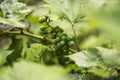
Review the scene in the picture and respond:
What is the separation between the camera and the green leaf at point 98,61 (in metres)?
0.45

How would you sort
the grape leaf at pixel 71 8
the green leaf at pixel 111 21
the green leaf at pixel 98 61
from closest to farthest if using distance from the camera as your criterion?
the green leaf at pixel 111 21 < the green leaf at pixel 98 61 < the grape leaf at pixel 71 8

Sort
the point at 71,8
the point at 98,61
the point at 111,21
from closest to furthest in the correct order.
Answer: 1. the point at 111,21
2. the point at 98,61
3. the point at 71,8

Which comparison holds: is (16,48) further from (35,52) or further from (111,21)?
(111,21)

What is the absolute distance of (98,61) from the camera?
0.47 metres

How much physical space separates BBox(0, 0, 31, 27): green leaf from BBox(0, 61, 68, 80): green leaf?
34 cm

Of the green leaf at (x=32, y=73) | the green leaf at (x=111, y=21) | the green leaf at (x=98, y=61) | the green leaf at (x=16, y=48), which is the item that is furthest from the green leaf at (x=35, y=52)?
the green leaf at (x=111, y=21)

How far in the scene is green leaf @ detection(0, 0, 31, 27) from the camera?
65cm

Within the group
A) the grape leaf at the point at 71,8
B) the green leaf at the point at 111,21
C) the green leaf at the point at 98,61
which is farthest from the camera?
the grape leaf at the point at 71,8

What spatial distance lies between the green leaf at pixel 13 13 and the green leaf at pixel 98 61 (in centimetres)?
21

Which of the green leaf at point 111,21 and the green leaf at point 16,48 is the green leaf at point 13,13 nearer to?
the green leaf at point 16,48

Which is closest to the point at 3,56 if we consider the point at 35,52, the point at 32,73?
the point at 35,52

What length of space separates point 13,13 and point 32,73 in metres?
0.44

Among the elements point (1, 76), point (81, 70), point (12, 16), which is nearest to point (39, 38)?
point (12, 16)

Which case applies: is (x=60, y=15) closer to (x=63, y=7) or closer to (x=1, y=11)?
(x=63, y=7)
